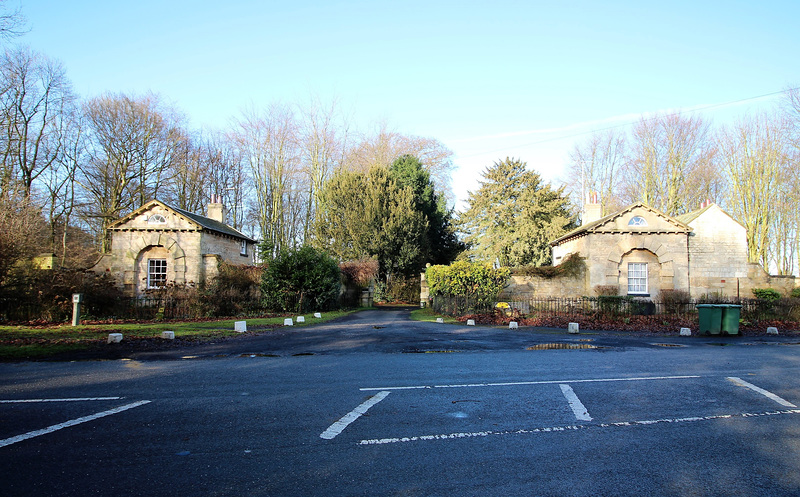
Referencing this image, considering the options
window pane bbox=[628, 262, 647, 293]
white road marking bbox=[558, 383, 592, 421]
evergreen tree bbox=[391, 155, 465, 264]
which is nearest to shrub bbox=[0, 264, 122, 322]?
white road marking bbox=[558, 383, 592, 421]

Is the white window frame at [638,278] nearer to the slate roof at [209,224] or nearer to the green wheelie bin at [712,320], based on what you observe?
the green wheelie bin at [712,320]

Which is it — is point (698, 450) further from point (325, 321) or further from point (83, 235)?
point (83, 235)

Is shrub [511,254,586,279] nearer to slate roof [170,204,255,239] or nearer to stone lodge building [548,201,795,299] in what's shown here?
stone lodge building [548,201,795,299]

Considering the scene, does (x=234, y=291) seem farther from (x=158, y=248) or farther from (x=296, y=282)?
(x=158, y=248)

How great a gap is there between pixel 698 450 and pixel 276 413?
458cm

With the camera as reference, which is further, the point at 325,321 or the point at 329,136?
the point at 329,136

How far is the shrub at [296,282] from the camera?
23406 millimetres

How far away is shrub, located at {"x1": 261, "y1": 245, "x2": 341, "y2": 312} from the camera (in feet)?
76.8

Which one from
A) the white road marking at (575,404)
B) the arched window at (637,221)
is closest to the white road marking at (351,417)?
the white road marking at (575,404)

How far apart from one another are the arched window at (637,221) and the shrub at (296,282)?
53.8 ft

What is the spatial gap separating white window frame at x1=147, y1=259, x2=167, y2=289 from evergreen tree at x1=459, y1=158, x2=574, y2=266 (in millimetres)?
21266

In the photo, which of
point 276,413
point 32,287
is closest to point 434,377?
point 276,413

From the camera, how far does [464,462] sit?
4.24 meters

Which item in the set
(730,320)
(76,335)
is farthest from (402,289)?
(76,335)
